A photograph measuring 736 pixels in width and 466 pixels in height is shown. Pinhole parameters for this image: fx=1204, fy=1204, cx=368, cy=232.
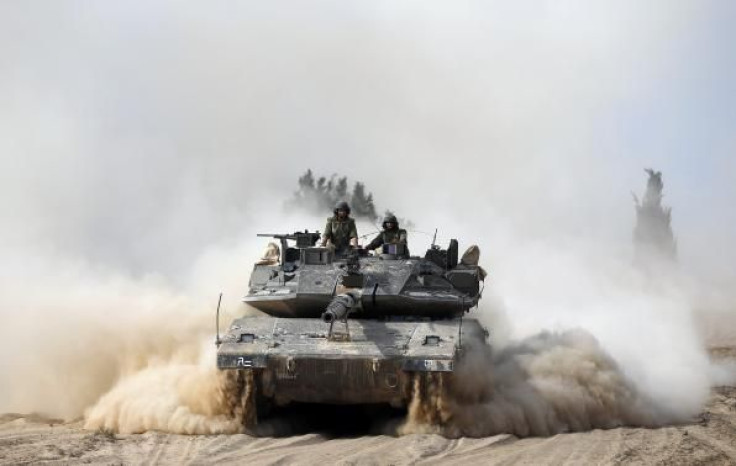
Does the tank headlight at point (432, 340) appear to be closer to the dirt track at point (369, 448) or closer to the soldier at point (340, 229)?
the dirt track at point (369, 448)

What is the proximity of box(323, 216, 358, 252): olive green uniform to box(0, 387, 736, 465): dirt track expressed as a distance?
4.93m

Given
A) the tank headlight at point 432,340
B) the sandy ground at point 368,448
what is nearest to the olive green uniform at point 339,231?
the tank headlight at point 432,340

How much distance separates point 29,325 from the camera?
748 inches

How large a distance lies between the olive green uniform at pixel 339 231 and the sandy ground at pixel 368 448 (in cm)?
470

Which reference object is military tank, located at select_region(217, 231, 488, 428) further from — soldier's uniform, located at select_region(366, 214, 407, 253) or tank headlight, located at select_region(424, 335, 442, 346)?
soldier's uniform, located at select_region(366, 214, 407, 253)

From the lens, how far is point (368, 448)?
13.2m

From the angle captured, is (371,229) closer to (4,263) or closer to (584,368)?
(4,263)

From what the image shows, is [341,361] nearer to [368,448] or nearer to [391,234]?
[368,448]

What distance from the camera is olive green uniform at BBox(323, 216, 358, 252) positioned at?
61.3 ft

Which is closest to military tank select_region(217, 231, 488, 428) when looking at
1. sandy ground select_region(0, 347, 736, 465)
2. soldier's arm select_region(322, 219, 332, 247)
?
soldier's arm select_region(322, 219, 332, 247)

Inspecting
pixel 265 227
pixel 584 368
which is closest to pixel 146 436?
pixel 584 368

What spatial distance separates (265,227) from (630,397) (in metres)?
12.0

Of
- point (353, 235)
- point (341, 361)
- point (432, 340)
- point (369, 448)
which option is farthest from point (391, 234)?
point (369, 448)

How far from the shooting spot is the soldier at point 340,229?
1864 cm
